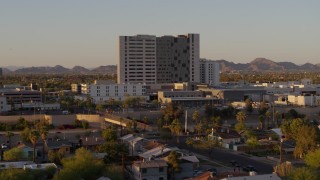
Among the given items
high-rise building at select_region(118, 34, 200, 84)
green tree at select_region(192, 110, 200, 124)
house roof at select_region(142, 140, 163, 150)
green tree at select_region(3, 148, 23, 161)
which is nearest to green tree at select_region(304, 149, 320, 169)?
house roof at select_region(142, 140, 163, 150)

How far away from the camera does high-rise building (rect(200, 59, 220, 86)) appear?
3201 inches

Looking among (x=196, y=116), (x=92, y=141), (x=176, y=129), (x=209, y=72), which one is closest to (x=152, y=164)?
(x=92, y=141)

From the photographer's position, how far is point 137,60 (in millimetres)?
74312

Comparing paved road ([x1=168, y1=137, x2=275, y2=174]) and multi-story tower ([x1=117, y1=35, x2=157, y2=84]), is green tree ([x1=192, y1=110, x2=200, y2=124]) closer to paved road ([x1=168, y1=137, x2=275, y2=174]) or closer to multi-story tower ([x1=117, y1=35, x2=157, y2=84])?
paved road ([x1=168, y1=137, x2=275, y2=174])

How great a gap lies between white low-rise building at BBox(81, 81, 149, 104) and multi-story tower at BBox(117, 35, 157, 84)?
30.8 feet

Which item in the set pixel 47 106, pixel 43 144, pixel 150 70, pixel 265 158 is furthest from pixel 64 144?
pixel 150 70

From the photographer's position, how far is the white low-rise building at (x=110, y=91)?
208 feet

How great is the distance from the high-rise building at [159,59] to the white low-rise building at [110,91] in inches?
378

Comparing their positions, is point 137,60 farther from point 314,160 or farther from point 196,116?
point 314,160

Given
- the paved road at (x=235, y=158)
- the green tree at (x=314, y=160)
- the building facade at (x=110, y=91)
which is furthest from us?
the building facade at (x=110, y=91)

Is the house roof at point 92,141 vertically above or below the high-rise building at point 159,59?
below

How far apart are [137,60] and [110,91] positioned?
39.0ft

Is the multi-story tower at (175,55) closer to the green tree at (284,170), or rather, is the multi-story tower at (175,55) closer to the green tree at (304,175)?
the green tree at (284,170)

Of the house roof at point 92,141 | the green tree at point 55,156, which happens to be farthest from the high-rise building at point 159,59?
the green tree at point 55,156
